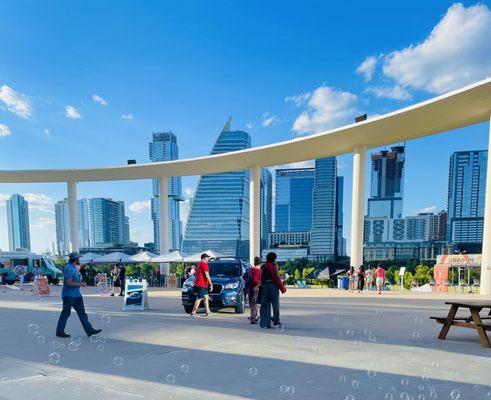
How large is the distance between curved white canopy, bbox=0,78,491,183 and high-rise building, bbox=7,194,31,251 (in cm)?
18677

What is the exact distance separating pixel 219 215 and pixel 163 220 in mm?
90271

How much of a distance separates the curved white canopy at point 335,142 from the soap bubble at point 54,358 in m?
17.4

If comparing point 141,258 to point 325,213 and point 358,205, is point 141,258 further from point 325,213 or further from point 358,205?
point 325,213

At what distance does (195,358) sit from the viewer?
17.1ft

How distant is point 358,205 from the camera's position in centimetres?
2161

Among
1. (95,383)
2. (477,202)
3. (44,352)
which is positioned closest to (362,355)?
(95,383)

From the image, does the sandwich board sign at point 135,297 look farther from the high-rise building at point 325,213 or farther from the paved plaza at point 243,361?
the high-rise building at point 325,213

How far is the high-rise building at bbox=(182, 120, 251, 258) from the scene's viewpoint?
394 ft

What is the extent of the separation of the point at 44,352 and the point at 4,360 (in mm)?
583

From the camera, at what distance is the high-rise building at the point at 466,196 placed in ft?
437

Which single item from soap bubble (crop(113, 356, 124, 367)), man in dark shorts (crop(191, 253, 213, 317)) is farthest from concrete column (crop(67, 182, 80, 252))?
soap bubble (crop(113, 356, 124, 367))

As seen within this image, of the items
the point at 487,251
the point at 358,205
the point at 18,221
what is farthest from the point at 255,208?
the point at 18,221

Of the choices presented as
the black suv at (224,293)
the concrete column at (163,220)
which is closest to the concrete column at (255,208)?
the concrete column at (163,220)

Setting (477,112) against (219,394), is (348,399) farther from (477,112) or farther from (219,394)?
(477,112)
